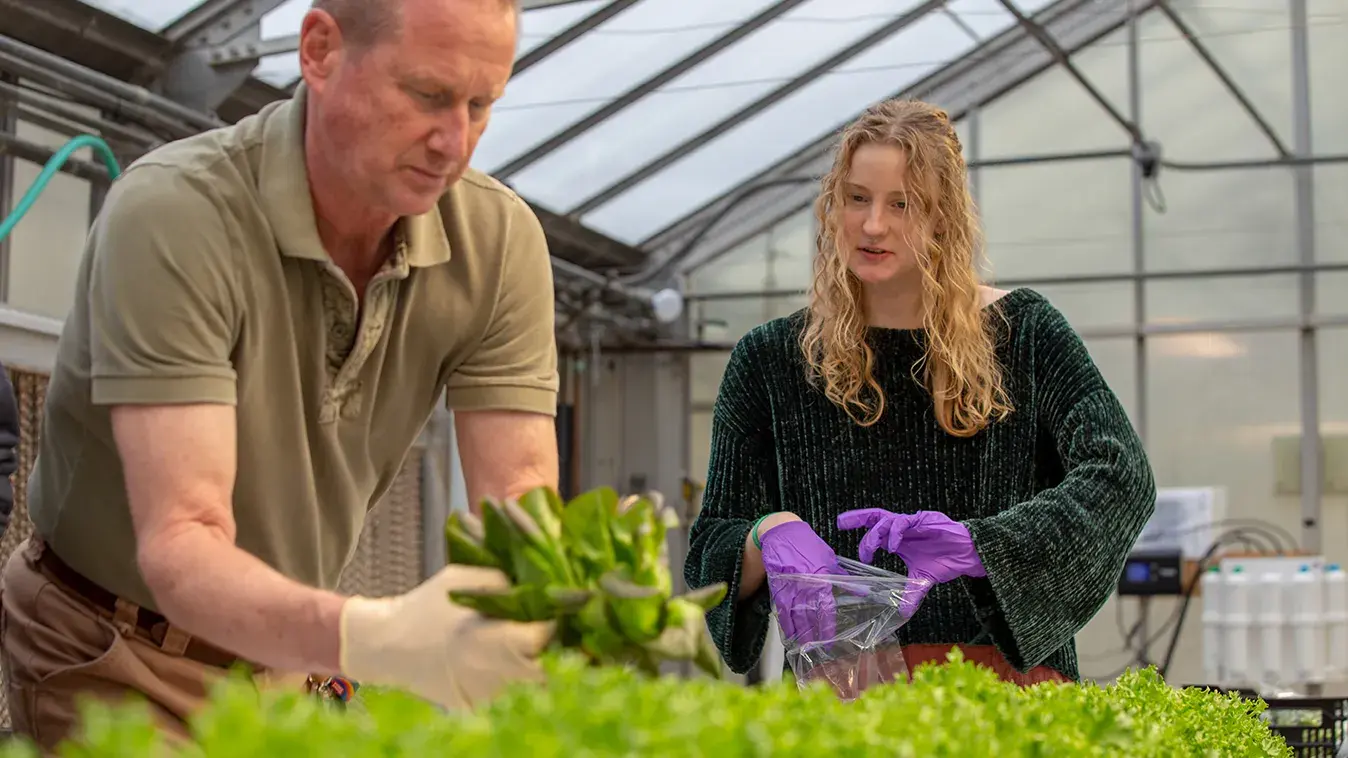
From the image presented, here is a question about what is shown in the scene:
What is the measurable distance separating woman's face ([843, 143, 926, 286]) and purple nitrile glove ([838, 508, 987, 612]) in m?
0.36

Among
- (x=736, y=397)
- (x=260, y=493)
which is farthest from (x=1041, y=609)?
(x=260, y=493)

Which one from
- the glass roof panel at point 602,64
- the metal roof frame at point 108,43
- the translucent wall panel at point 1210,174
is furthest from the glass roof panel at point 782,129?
the metal roof frame at point 108,43

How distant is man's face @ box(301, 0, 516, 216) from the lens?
1.25 meters

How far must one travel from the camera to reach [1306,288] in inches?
381

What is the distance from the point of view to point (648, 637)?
3.21ft

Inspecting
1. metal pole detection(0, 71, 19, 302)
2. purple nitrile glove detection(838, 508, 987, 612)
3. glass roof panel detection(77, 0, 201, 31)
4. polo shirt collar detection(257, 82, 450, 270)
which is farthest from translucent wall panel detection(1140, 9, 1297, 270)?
polo shirt collar detection(257, 82, 450, 270)

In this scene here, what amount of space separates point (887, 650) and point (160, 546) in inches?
38.2

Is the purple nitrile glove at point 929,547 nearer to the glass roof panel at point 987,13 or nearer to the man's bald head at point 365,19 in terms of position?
the man's bald head at point 365,19

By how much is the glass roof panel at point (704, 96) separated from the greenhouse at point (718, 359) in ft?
0.12

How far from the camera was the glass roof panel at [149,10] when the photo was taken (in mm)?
5864

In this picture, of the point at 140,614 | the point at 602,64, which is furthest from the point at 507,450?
the point at 602,64

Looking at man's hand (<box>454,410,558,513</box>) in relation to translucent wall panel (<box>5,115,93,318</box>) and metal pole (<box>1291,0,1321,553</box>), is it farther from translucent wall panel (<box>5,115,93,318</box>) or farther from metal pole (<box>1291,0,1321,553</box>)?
metal pole (<box>1291,0,1321,553</box>)

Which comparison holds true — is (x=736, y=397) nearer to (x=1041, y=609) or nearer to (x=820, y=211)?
(x=820, y=211)

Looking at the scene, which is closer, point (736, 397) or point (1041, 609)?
point (1041, 609)
